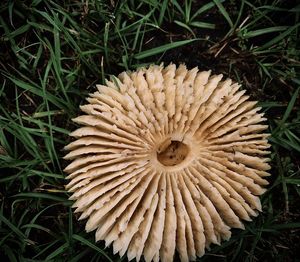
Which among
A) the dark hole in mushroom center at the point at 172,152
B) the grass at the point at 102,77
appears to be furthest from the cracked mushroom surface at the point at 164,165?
the grass at the point at 102,77

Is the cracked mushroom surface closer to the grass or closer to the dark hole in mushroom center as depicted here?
the dark hole in mushroom center

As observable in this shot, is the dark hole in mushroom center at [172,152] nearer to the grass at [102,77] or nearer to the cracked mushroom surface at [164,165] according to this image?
the cracked mushroom surface at [164,165]

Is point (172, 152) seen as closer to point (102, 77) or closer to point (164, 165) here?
point (164, 165)

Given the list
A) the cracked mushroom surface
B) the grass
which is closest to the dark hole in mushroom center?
the cracked mushroom surface

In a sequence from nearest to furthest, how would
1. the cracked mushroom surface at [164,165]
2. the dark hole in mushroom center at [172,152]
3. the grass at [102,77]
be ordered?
1. the cracked mushroom surface at [164,165]
2. the dark hole in mushroom center at [172,152]
3. the grass at [102,77]

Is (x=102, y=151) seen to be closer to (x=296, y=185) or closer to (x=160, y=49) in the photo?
(x=160, y=49)
